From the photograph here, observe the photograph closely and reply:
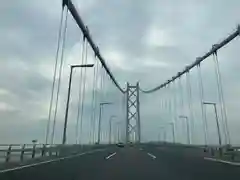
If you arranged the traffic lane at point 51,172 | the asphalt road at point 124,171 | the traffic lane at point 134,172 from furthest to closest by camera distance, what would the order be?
the traffic lane at point 134,172 → the asphalt road at point 124,171 → the traffic lane at point 51,172

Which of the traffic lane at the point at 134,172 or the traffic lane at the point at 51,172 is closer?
the traffic lane at the point at 51,172

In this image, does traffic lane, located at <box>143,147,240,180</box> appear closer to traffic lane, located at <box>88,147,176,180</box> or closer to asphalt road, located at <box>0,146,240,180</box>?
asphalt road, located at <box>0,146,240,180</box>

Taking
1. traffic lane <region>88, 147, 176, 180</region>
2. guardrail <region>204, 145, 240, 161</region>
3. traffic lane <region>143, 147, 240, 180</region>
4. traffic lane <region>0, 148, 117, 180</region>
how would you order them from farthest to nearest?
guardrail <region>204, 145, 240, 161</region> → traffic lane <region>143, 147, 240, 180</region> → traffic lane <region>88, 147, 176, 180</region> → traffic lane <region>0, 148, 117, 180</region>

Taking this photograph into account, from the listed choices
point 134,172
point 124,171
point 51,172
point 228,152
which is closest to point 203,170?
point 134,172

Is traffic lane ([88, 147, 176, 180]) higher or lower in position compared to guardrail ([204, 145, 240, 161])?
lower

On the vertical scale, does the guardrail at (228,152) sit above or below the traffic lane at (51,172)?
above

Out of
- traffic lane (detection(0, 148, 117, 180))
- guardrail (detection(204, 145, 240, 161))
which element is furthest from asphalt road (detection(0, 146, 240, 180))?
guardrail (detection(204, 145, 240, 161))

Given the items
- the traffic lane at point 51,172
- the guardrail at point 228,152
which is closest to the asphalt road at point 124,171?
the traffic lane at point 51,172

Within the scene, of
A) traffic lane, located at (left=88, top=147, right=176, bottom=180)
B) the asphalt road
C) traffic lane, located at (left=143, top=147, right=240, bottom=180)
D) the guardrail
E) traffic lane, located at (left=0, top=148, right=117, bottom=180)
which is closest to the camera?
traffic lane, located at (left=0, top=148, right=117, bottom=180)

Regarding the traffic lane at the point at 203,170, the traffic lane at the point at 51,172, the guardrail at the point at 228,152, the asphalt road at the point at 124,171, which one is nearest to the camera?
the traffic lane at the point at 51,172

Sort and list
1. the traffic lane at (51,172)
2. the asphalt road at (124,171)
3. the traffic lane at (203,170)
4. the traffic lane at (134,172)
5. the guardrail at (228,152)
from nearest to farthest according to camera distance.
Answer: the traffic lane at (51,172), the asphalt road at (124,171), the traffic lane at (134,172), the traffic lane at (203,170), the guardrail at (228,152)

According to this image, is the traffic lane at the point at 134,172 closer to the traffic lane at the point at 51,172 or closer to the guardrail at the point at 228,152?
the traffic lane at the point at 51,172

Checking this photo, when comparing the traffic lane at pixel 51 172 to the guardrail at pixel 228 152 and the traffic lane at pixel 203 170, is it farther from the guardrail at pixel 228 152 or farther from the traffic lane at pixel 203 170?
the guardrail at pixel 228 152

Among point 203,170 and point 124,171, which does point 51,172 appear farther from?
point 203,170
